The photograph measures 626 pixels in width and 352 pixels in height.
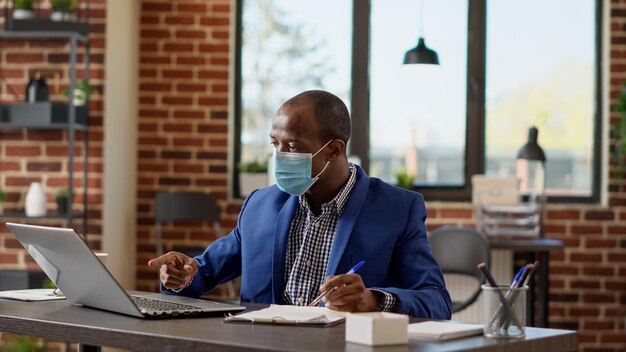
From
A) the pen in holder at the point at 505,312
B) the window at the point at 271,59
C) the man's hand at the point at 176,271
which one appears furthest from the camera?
the window at the point at 271,59

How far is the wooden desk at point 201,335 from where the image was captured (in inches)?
67.9

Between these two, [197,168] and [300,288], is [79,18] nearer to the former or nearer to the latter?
[197,168]

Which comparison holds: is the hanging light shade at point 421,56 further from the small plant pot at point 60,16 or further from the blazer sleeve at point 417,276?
the blazer sleeve at point 417,276

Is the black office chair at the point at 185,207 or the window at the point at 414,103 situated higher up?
the window at the point at 414,103

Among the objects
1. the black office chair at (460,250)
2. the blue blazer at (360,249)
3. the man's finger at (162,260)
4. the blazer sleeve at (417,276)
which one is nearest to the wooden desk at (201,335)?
the man's finger at (162,260)

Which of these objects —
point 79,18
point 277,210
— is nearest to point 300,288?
point 277,210

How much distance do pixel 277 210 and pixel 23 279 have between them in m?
2.37

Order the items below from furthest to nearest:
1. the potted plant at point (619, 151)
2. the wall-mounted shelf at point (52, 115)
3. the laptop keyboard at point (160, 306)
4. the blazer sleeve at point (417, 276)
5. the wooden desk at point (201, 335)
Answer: the potted plant at point (619, 151) < the wall-mounted shelf at point (52, 115) < the blazer sleeve at point (417, 276) < the laptop keyboard at point (160, 306) < the wooden desk at point (201, 335)

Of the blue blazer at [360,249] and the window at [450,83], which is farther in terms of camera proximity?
the window at [450,83]

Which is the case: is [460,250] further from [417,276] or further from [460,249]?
[417,276]

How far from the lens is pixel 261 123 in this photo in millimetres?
5680

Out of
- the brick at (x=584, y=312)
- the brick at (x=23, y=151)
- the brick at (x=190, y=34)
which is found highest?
the brick at (x=190, y=34)

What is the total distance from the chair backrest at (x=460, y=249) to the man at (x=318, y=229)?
223 centimetres

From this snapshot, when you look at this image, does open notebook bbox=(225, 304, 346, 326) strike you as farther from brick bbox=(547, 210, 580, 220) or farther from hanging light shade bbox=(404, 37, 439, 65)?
brick bbox=(547, 210, 580, 220)
